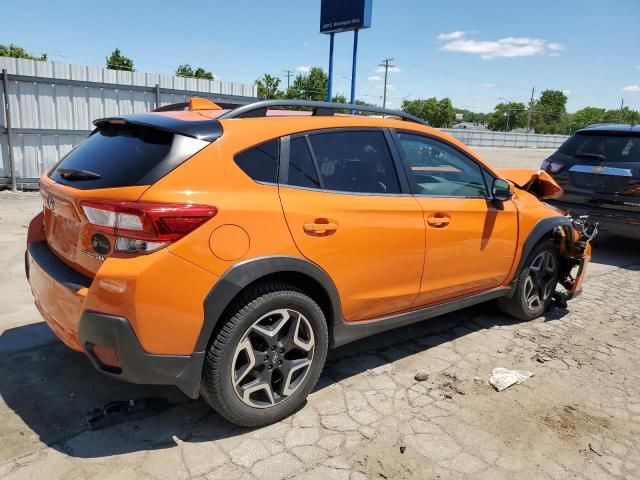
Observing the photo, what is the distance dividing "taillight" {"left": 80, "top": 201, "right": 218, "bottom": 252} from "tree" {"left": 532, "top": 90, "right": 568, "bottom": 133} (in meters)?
120

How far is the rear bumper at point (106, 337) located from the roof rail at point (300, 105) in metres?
1.18

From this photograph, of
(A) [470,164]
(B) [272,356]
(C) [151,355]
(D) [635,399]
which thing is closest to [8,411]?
(C) [151,355]

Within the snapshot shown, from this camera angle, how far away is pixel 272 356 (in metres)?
2.79

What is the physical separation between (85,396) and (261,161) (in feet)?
5.81

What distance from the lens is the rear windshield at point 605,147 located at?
6.70m

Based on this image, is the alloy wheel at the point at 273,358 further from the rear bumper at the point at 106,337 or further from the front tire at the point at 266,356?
the rear bumper at the point at 106,337

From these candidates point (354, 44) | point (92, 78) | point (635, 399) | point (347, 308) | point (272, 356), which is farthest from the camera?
point (354, 44)

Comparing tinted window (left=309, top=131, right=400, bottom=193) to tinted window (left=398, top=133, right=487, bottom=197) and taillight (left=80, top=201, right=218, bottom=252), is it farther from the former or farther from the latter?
taillight (left=80, top=201, right=218, bottom=252)

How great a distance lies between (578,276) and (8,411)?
4.65 m

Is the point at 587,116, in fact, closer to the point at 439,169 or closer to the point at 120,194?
the point at 439,169

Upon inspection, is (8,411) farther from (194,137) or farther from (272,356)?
(194,137)

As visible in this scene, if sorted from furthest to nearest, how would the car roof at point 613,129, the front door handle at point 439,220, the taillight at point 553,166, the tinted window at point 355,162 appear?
the taillight at point 553,166 < the car roof at point 613,129 < the front door handle at point 439,220 < the tinted window at point 355,162

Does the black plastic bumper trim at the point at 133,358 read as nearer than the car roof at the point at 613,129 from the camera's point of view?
Yes

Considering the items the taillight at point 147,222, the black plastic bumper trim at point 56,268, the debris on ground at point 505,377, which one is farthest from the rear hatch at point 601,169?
the black plastic bumper trim at point 56,268
